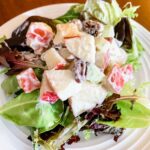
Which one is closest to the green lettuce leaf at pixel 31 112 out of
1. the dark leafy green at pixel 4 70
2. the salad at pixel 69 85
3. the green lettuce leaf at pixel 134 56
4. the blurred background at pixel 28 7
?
the salad at pixel 69 85

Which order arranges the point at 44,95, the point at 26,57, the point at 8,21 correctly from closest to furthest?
the point at 44,95, the point at 26,57, the point at 8,21

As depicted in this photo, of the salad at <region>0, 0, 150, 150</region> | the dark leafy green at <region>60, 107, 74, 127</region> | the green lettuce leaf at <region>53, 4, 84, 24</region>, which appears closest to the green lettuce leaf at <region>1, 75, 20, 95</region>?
the salad at <region>0, 0, 150, 150</region>

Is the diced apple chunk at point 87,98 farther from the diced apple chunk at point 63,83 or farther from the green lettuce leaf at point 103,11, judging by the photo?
the green lettuce leaf at point 103,11

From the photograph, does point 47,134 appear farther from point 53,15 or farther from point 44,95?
point 53,15

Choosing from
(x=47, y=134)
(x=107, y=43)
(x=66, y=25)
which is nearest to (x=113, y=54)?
(x=107, y=43)

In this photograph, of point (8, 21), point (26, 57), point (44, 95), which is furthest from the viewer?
point (8, 21)

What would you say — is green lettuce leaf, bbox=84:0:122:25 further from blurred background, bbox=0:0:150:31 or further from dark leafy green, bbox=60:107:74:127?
dark leafy green, bbox=60:107:74:127

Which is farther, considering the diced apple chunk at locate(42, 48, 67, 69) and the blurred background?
the blurred background
